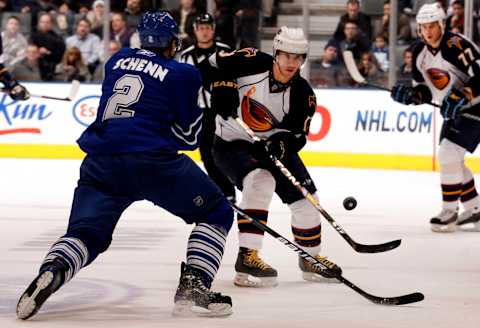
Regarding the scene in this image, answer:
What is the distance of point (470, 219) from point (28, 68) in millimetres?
4666

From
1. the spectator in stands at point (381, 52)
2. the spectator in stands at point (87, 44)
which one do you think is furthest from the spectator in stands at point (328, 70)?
the spectator in stands at point (87, 44)

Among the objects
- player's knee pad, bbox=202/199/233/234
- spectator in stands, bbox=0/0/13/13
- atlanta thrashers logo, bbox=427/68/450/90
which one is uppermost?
player's knee pad, bbox=202/199/233/234

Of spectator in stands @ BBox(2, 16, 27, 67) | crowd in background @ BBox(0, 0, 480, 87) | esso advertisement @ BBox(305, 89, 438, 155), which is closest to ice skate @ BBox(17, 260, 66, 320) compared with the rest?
esso advertisement @ BBox(305, 89, 438, 155)

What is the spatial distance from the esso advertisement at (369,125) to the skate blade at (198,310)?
507 cm

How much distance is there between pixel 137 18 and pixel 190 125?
6.19 meters

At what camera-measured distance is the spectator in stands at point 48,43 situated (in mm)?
10141

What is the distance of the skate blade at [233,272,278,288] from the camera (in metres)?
4.82

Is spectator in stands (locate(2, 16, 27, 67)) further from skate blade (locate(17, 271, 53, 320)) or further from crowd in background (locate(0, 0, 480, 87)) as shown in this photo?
skate blade (locate(17, 271, 53, 320))

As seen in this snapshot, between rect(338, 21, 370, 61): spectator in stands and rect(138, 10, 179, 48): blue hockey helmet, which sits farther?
rect(338, 21, 370, 61): spectator in stands

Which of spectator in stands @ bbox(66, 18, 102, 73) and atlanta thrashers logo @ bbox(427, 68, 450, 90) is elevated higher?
atlanta thrashers logo @ bbox(427, 68, 450, 90)

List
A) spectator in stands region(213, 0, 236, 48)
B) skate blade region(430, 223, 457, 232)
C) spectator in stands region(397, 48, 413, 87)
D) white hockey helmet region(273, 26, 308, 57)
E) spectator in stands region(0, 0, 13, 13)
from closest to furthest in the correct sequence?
1. white hockey helmet region(273, 26, 308, 57)
2. skate blade region(430, 223, 457, 232)
3. spectator in stands region(397, 48, 413, 87)
4. spectator in stands region(213, 0, 236, 48)
5. spectator in stands region(0, 0, 13, 13)

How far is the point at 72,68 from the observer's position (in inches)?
395

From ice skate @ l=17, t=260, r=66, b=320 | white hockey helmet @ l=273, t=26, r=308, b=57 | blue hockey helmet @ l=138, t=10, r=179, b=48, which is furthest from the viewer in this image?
white hockey helmet @ l=273, t=26, r=308, b=57

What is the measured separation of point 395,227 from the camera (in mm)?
6574
